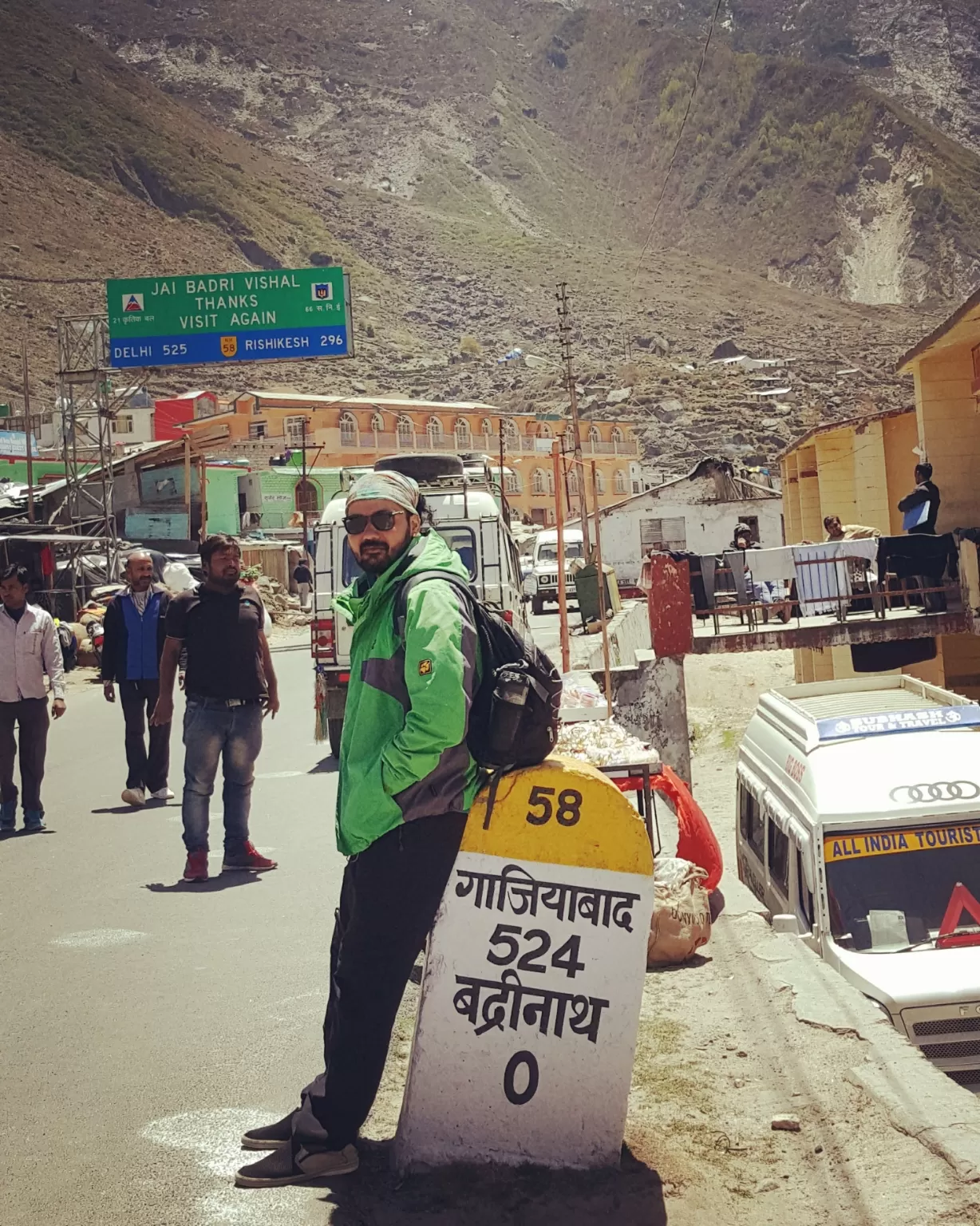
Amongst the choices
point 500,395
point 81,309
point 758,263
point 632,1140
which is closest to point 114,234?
point 81,309

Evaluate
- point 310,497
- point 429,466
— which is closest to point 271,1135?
point 429,466

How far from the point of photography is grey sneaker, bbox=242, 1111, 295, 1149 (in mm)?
4035

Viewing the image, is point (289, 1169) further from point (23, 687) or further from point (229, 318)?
point (229, 318)

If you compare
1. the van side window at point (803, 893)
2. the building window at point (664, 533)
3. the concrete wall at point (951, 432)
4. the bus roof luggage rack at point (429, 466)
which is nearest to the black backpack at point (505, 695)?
the van side window at point (803, 893)

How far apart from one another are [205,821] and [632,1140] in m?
4.35

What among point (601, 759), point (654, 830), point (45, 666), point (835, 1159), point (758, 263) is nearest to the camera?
point (835, 1159)

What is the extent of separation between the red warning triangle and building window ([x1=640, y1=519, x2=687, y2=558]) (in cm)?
4433

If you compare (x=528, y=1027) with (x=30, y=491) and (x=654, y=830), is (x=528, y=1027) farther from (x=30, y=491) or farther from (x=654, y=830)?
(x=30, y=491)

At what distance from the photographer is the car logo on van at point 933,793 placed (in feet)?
22.6

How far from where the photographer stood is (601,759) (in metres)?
6.59

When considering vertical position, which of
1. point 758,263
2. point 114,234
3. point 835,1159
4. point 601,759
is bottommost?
point 835,1159

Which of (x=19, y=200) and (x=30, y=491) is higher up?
(x=19, y=200)

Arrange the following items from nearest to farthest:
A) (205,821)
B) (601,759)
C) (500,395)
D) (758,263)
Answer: (601,759)
(205,821)
(500,395)
(758,263)

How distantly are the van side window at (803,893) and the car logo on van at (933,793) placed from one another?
1.91 feet
